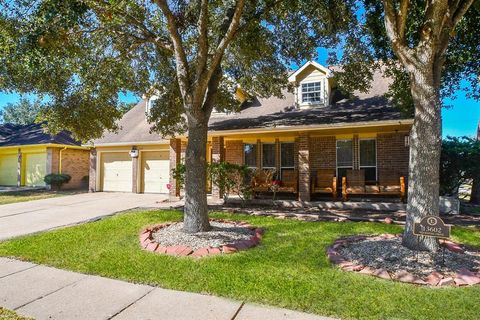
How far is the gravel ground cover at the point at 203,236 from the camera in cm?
617

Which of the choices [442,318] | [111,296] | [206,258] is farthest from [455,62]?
[111,296]

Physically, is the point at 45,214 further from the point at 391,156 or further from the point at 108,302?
the point at 391,156

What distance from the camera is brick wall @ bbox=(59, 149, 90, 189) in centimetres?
2123

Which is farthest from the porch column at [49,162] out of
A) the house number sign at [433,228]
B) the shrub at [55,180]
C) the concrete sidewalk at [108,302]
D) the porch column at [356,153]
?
the house number sign at [433,228]

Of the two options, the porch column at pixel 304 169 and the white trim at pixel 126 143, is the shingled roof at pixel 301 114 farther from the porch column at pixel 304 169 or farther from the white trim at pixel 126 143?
the porch column at pixel 304 169

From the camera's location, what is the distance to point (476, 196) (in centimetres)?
1315

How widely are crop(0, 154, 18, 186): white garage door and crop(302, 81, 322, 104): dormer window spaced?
21384 millimetres

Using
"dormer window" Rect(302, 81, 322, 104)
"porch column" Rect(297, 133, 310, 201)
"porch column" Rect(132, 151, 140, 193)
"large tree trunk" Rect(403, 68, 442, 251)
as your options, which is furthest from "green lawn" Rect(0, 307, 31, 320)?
"porch column" Rect(132, 151, 140, 193)

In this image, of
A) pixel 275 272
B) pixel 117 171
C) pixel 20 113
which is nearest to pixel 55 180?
pixel 117 171

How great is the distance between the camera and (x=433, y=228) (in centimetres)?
486

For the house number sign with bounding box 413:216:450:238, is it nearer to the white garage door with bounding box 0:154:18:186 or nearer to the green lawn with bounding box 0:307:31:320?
the green lawn with bounding box 0:307:31:320

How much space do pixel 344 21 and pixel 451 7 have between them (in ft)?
9.87

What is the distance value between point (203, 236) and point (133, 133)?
13213 mm

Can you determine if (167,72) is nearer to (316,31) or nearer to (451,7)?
(316,31)
